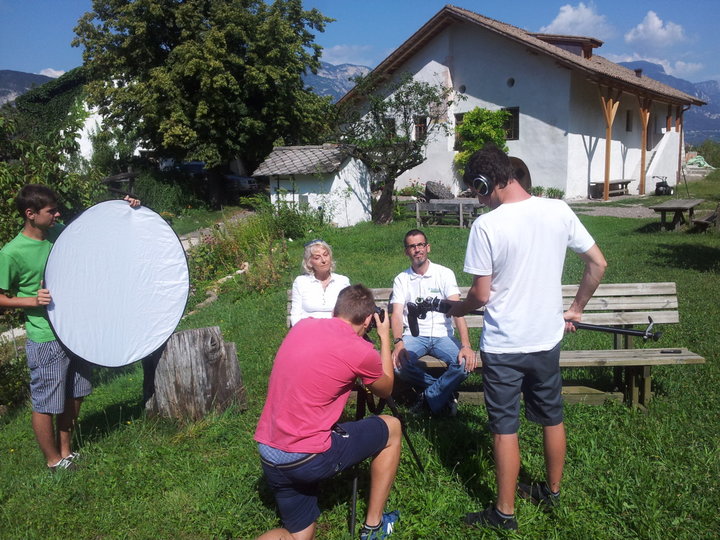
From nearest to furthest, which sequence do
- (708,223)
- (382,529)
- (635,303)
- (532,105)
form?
(382,529)
(635,303)
(708,223)
(532,105)

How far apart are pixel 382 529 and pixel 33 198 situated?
→ 9.68 feet

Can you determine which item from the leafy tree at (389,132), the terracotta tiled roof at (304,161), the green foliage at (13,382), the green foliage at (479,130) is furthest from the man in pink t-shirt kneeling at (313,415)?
the green foliage at (479,130)

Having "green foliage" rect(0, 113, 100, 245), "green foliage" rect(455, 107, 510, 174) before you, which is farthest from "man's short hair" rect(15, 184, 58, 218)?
"green foliage" rect(455, 107, 510, 174)

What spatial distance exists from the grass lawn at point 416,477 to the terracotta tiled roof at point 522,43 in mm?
16005

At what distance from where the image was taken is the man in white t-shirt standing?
275 cm

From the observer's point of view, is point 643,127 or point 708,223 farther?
point 643,127

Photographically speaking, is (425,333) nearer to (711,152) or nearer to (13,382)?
(13,382)

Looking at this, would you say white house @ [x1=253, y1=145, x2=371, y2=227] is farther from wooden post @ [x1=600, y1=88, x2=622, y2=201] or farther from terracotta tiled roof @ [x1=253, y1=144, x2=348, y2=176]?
wooden post @ [x1=600, y1=88, x2=622, y2=201]

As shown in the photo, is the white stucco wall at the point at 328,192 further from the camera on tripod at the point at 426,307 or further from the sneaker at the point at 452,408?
the camera on tripod at the point at 426,307

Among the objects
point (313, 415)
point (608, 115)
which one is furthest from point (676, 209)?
point (313, 415)

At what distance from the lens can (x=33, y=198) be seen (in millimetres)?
3721

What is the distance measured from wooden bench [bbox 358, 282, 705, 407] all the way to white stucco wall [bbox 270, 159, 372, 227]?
1116cm

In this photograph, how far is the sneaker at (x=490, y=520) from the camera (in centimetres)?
294

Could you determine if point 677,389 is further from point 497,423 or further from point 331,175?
point 331,175
